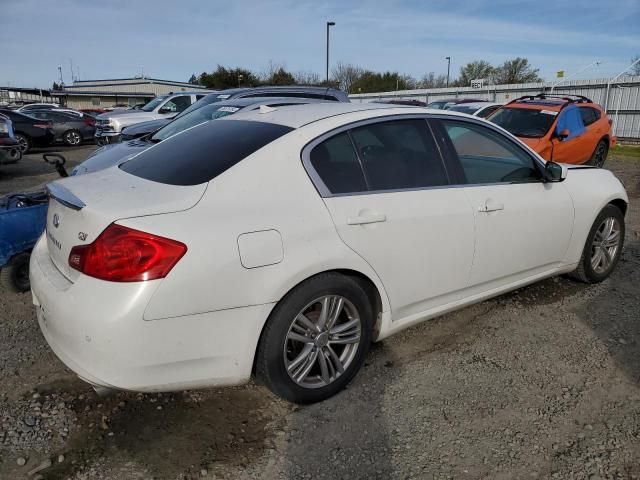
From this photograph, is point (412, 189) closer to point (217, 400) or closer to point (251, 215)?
point (251, 215)

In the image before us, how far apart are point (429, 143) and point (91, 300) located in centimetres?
219

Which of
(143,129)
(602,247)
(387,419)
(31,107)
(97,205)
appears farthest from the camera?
(31,107)

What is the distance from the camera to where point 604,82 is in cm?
2084

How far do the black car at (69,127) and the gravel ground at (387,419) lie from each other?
16.7 metres

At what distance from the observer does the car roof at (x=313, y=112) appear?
9.85 ft

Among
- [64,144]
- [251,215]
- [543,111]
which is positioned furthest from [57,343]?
[64,144]

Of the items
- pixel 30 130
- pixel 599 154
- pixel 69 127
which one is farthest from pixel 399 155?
pixel 69 127

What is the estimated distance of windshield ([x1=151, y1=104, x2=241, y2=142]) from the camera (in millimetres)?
6910

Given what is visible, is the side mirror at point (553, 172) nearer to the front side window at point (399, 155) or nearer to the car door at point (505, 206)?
the car door at point (505, 206)

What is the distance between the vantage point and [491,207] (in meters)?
3.38

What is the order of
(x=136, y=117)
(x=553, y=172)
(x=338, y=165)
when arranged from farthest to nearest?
1. (x=136, y=117)
2. (x=553, y=172)
3. (x=338, y=165)

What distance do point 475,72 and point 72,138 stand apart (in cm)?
5296

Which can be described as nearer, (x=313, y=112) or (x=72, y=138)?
(x=313, y=112)

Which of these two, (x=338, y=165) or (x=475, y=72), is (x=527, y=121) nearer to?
(x=338, y=165)
